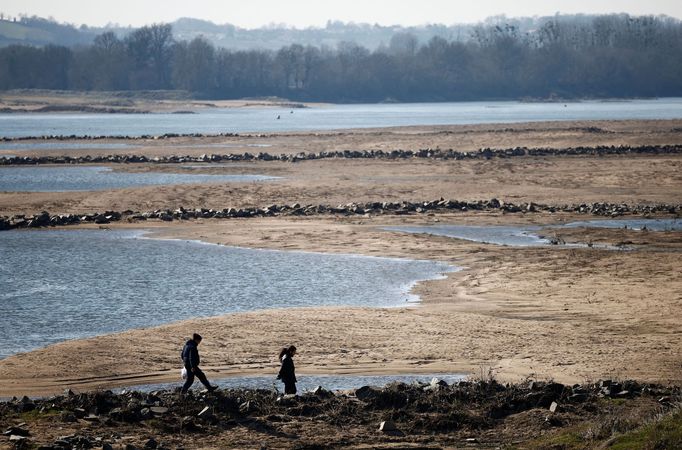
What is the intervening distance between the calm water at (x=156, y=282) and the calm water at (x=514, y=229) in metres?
4.71

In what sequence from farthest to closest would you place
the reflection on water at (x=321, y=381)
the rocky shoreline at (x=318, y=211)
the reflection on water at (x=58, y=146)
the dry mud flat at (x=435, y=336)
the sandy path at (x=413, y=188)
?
the reflection on water at (x=58, y=146)
the sandy path at (x=413, y=188)
the rocky shoreline at (x=318, y=211)
the reflection on water at (x=321, y=381)
the dry mud flat at (x=435, y=336)

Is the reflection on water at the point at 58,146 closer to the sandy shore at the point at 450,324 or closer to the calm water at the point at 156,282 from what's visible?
the sandy shore at the point at 450,324

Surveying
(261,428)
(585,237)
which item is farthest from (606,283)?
(261,428)

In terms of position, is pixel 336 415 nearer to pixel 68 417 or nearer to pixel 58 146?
pixel 68 417

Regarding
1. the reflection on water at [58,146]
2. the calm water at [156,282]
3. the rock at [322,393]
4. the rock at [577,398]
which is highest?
the rock at [577,398]

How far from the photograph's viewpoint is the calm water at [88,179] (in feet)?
181

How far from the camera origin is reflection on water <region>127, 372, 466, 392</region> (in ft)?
66.1

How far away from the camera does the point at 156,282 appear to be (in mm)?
31328

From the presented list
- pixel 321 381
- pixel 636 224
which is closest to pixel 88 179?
pixel 636 224

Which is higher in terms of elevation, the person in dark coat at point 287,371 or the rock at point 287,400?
the person in dark coat at point 287,371

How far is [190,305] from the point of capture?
2773 centimetres

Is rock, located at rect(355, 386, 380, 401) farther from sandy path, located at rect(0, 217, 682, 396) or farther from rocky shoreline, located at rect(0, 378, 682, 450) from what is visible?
sandy path, located at rect(0, 217, 682, 396)

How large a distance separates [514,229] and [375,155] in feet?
93.4

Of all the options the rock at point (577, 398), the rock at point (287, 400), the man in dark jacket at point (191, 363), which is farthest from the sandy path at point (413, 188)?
the rock at point (287, 400)
